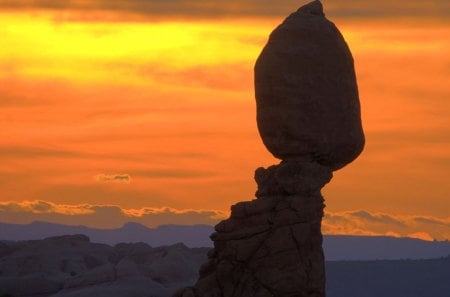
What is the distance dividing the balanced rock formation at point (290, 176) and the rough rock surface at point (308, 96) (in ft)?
0.11

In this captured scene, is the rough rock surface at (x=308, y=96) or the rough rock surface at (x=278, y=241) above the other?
the rough rock surface at (x=308, y=96)

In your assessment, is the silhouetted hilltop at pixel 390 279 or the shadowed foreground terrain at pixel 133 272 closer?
the shadowed foreground terrain at pixel 133 272

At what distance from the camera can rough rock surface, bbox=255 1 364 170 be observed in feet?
182

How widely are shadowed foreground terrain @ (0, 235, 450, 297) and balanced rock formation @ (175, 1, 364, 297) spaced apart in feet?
127

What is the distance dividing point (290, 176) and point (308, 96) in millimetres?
2739

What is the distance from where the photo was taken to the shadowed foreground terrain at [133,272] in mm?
102062

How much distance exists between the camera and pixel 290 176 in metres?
55.3

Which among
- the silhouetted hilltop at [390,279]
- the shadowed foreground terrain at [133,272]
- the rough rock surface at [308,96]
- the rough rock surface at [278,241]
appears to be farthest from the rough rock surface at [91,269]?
the rough rock surface at [308,96]

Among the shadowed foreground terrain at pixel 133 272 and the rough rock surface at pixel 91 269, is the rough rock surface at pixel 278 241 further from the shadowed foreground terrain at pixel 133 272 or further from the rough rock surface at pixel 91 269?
the shadowed foreground terrain at pixel 133 272

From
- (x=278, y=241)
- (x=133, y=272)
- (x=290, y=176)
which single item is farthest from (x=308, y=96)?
(x=133, y=272)

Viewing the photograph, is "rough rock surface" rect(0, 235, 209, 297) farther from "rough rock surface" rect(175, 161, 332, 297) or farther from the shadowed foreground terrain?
"rough rock surface" rect(175, 161, 332, 297)

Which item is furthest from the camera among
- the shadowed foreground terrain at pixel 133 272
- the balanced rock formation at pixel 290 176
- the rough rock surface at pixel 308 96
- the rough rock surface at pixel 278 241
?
the shadowed foreground terrain at pixel 133 272

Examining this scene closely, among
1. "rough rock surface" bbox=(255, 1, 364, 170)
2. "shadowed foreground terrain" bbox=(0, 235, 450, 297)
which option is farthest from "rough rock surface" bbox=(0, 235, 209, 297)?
"rough rock surface" bbox=(255, 1, 364, 170)

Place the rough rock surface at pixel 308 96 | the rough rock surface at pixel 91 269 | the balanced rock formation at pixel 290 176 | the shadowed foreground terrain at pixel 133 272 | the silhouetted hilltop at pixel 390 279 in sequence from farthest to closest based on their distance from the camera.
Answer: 1. the silhouetted hilltop at pixel 390 279
2. the shadowed foreground terrain at pixel 133 272
3. the rough rock surface at pixel 91 269
4. the rough rock surface at pixel 308 96
5. the balanced rock formation at pixel 290 176
